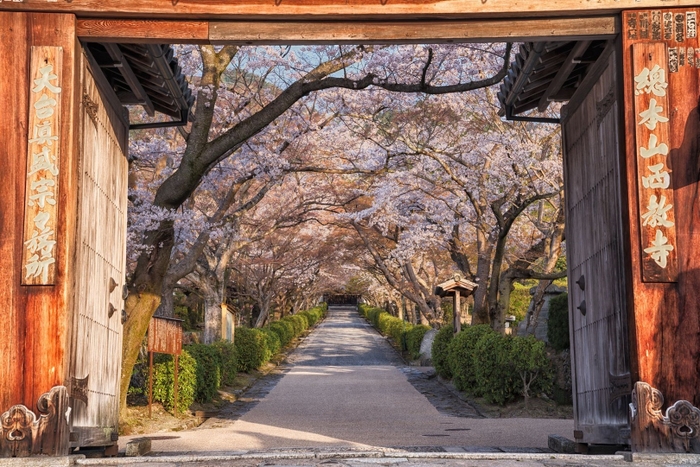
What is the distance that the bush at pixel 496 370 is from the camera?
14.8 metres

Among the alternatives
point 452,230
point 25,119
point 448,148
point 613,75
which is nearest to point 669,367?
point 613,75

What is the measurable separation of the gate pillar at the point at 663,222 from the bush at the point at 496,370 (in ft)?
28.0

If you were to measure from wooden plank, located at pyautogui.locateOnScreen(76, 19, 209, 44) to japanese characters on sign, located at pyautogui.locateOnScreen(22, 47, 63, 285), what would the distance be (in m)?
0.33

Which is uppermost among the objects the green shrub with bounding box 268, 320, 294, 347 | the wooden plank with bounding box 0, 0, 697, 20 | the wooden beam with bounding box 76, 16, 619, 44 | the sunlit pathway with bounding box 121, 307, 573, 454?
the wooden plank with bounding box 0, 0, 697, 20

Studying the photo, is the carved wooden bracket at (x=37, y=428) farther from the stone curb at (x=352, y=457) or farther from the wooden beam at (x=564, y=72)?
the wooden beam at (x=564, y=72)

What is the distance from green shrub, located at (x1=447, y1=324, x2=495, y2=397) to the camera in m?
Result: 17.0

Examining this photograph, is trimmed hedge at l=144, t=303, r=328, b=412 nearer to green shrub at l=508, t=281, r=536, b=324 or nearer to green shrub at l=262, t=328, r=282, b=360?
green shrub at l=262, t=328, r=282, b=360

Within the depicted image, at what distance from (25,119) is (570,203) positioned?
217 inches

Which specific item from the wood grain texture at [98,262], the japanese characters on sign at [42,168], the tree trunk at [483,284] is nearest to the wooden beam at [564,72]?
the wood grain texture at [98,262]

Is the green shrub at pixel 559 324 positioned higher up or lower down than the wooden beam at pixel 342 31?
lower down

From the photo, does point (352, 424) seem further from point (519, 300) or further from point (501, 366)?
point (519, 300)

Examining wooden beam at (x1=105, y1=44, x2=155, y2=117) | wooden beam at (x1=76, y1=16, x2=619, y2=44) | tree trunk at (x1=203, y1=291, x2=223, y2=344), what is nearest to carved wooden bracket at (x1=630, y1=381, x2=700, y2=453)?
wooden beam at (x1=76, y1=16, x2=619, y2=44)

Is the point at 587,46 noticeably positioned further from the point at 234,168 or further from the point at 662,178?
the point at 234,168

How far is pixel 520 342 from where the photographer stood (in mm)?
14414
